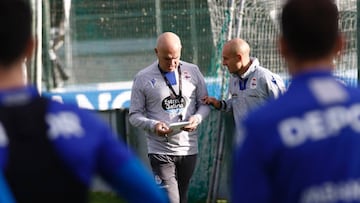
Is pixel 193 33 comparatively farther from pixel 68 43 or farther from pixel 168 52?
pixel 168 52

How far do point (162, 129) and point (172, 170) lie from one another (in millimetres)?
465

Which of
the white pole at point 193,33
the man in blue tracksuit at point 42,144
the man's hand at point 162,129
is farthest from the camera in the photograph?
the white pole at point 193,33

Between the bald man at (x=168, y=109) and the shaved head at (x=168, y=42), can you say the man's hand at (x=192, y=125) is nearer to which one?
the bald man at (x=168, y=109)

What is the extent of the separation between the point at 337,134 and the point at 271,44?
7715 millimetres

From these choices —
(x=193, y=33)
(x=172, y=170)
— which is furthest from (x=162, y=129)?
(x=193, y=33)

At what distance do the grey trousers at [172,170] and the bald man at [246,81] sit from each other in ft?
1.75

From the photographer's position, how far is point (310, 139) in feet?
10.4

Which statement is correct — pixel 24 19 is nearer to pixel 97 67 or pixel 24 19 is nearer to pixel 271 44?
Answer: pixel 271 44

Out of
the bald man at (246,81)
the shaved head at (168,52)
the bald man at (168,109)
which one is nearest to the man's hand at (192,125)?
the bald man at (168,109)

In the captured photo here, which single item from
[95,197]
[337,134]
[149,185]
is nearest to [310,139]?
[337,134]

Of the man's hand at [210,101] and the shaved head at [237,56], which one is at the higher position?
the shaved head at [237,56]

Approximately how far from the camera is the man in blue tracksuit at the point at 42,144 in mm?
3129

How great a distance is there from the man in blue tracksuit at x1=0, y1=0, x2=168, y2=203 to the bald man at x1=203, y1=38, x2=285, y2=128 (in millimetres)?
5106

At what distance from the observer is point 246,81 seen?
8.34 m
